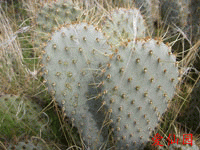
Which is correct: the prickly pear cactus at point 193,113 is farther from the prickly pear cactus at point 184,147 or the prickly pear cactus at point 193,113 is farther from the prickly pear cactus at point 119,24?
the prickly pear cactus at point 119,24

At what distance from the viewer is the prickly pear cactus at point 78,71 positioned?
1.18 m

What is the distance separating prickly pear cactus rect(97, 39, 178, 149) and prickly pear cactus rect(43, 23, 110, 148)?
0.14 metres

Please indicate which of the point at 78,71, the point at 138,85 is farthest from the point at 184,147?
the point at 78,71

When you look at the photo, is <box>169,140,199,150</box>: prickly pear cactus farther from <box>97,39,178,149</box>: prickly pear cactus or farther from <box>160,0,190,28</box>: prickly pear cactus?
<box>160,0,190,28</box>: prickly pear cactus

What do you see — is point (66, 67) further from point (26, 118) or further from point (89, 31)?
point (26, 118)

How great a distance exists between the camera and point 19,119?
1357mm

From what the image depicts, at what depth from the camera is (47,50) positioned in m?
1.17

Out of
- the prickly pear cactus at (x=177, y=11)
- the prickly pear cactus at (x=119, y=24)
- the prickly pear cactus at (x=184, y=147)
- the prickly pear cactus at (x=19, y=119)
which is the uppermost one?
the prickly pear cactus at (x=177, y=11)

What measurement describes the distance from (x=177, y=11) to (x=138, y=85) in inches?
53.9

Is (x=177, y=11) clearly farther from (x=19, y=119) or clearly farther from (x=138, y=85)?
(x=19, y=119)

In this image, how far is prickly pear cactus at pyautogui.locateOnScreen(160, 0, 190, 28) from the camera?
2086 millimetres

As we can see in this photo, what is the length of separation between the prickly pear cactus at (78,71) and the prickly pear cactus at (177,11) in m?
1.16

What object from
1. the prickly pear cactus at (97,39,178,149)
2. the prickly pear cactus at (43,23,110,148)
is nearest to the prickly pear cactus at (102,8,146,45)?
the prickly pear cactus at (43,23,110,148)

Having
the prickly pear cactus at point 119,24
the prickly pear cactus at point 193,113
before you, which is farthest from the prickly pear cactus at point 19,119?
the prickly pear cactus at point 193,113
